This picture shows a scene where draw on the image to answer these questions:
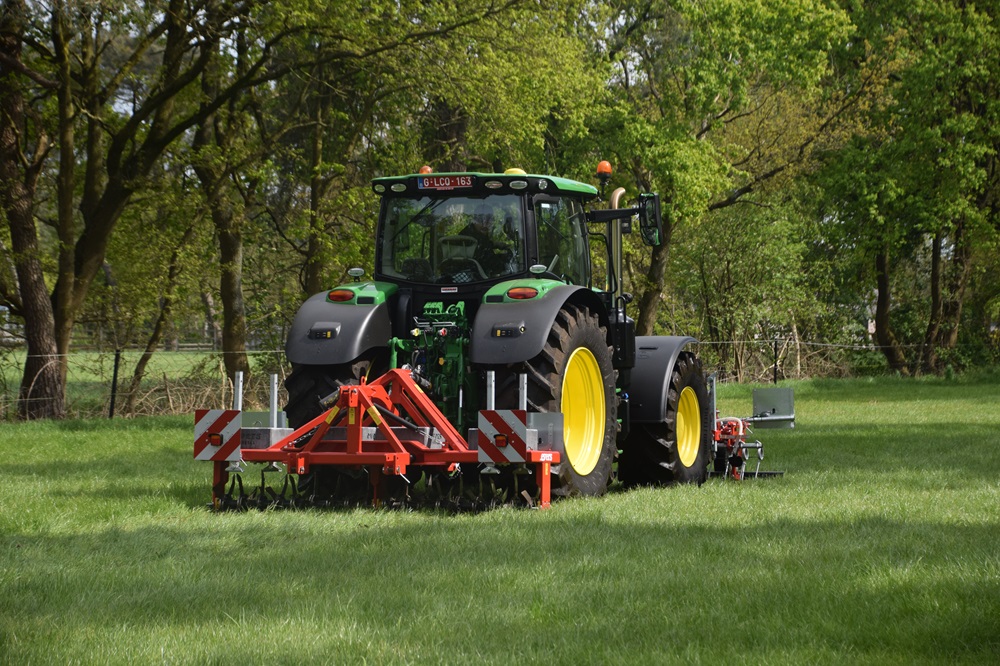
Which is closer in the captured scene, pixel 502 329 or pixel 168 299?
pixel 502 329

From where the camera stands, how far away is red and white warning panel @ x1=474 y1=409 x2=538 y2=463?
8406 mm

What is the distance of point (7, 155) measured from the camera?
1927cm

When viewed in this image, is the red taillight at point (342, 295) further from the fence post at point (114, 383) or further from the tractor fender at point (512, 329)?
the fence post at point (114, 383)

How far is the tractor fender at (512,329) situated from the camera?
8.73 meters

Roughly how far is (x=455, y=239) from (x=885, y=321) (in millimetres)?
27741

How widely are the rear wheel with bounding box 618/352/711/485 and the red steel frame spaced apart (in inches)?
84.0

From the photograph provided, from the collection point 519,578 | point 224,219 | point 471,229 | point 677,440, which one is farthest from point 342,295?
point 224,219

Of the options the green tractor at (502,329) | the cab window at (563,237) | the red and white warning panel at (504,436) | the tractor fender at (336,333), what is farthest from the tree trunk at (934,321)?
the red and white warning panel at (504,436)

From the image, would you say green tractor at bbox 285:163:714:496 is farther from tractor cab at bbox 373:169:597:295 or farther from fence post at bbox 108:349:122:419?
fence post at bbox 108:349:122:419

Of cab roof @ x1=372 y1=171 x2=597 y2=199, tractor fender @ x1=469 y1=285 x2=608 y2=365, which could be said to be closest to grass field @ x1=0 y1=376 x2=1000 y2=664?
tractor fender @ x1=469 y1=285 x2=608 y2=365

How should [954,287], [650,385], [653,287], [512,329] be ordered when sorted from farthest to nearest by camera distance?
[954,287] < [653,287] < [650,385] < [512,329]

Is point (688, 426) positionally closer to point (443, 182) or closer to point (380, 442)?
point (443, 182)

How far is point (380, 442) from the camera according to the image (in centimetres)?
852

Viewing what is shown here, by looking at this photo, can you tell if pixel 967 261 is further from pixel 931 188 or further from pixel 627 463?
pixel 627 463
